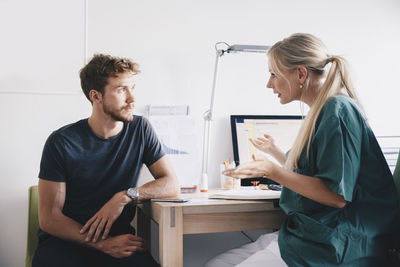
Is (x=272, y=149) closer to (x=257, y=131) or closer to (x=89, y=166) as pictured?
(x=257, y=131)

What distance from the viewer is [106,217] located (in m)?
1.36

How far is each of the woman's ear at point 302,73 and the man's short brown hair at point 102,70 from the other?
2.35 ft

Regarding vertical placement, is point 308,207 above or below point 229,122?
below

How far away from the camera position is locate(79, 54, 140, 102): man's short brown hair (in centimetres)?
153

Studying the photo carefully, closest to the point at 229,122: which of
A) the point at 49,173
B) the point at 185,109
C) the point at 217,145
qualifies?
the point at 217,145

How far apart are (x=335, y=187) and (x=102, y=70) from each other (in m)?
1.03

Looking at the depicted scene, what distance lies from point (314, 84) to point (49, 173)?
3.43 feet

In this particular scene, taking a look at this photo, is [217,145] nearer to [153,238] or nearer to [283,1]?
[153,238]

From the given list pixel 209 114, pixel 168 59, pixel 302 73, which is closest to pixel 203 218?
pixel 302 73

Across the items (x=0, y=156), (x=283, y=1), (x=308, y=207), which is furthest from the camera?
(x=283, y=1)

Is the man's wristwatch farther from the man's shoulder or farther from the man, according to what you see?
the man's shoulder

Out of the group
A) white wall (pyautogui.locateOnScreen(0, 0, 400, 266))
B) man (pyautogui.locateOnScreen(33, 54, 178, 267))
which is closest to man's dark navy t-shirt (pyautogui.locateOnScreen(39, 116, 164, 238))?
man (pyautogui.locateOnScreen(33, 54, 178, 267))

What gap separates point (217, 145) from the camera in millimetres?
1987

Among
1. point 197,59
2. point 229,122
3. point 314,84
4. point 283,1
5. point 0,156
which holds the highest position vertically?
point 283,1
